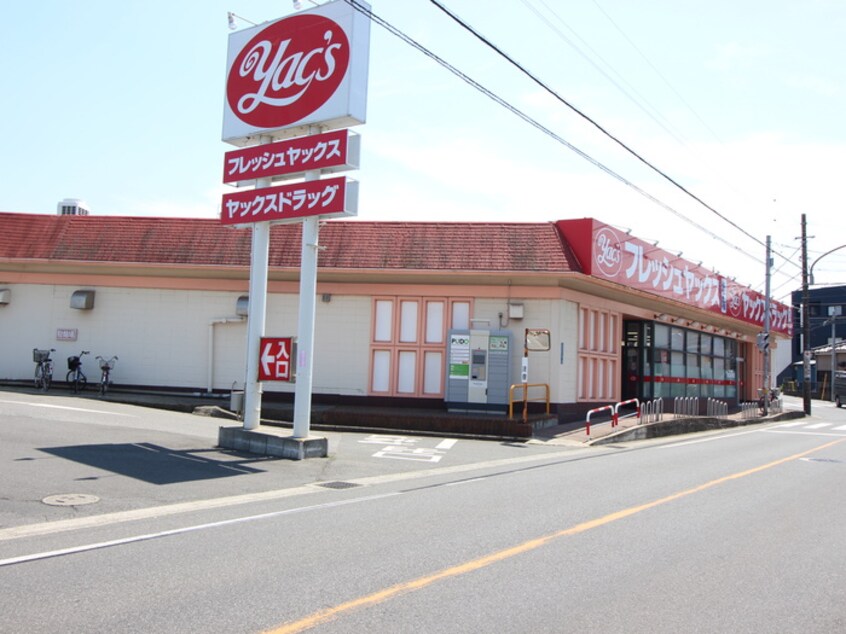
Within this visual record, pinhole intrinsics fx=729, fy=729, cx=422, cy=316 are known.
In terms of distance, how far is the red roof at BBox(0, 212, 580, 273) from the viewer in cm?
2036

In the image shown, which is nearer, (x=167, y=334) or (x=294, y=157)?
(x=294, y=157)

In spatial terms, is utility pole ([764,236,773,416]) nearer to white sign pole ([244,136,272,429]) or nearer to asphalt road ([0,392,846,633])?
asphalt road ([0,392,846,633])

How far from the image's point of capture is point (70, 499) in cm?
859

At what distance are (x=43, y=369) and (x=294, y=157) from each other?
1199cm

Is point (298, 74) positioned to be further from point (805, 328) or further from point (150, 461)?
point (805, 328)

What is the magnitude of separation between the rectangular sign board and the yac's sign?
1.19 meters

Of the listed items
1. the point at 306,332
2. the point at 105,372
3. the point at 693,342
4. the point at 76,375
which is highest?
the point at 693,342

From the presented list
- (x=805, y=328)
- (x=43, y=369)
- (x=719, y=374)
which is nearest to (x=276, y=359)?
(x=43, y=369)

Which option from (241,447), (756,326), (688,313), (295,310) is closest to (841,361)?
(756,326)

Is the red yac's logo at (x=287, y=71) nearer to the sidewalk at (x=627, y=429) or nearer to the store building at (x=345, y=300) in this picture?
the store building at (x=345, y=300)

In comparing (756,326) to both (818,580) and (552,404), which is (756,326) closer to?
(552,404)

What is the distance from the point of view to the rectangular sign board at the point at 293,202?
12.7 m

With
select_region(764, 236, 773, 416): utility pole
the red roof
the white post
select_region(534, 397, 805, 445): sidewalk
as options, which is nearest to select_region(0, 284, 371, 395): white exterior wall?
the red roof

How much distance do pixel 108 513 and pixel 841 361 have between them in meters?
71.3
